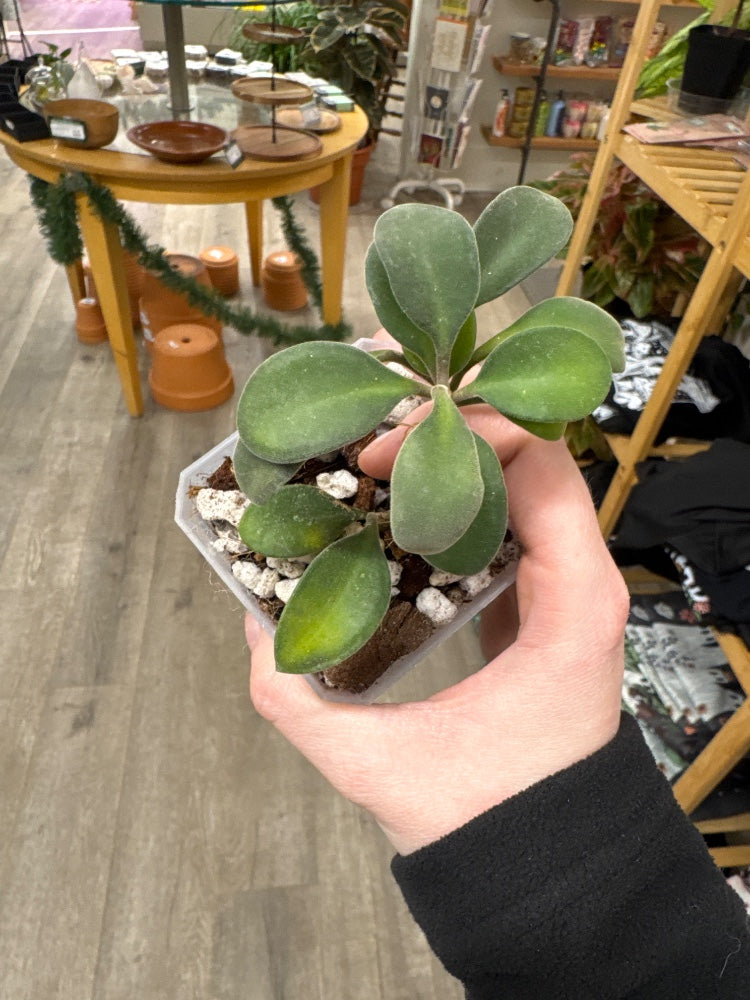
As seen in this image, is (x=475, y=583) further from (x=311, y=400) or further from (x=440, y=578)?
(x=311, y=400)

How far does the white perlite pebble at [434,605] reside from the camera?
529 mm

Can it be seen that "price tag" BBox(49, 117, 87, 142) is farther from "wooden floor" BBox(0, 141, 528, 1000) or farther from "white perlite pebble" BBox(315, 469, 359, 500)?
"white perlite pebble" BBox(315, 469, 359, 500)

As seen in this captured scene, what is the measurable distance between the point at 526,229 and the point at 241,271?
2.37 metres

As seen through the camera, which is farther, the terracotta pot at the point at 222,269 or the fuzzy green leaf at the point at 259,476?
the terracotta pot at the point at 222,269

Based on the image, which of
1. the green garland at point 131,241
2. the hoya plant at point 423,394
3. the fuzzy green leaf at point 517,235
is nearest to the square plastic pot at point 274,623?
the hoya plant at point 423,394

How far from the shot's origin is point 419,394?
45 centimetres

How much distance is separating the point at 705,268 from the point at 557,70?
2293 mm

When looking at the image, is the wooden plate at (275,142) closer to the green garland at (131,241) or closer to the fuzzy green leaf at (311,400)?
the green garland at (131,241)

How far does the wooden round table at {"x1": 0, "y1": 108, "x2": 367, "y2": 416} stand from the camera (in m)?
1.51

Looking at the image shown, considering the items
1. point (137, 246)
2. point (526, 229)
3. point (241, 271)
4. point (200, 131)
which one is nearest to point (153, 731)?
point (137, 246)

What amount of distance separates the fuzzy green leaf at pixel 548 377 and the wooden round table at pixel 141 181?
1.35 meters

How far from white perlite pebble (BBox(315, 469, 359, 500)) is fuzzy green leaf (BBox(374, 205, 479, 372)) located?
0.16m

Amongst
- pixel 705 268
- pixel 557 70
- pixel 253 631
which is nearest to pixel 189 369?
pixel 705 268

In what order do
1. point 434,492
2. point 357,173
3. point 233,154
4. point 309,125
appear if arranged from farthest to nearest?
1. point 357,173
2. point 309,125
3. point 233,154
4. point 434,492
